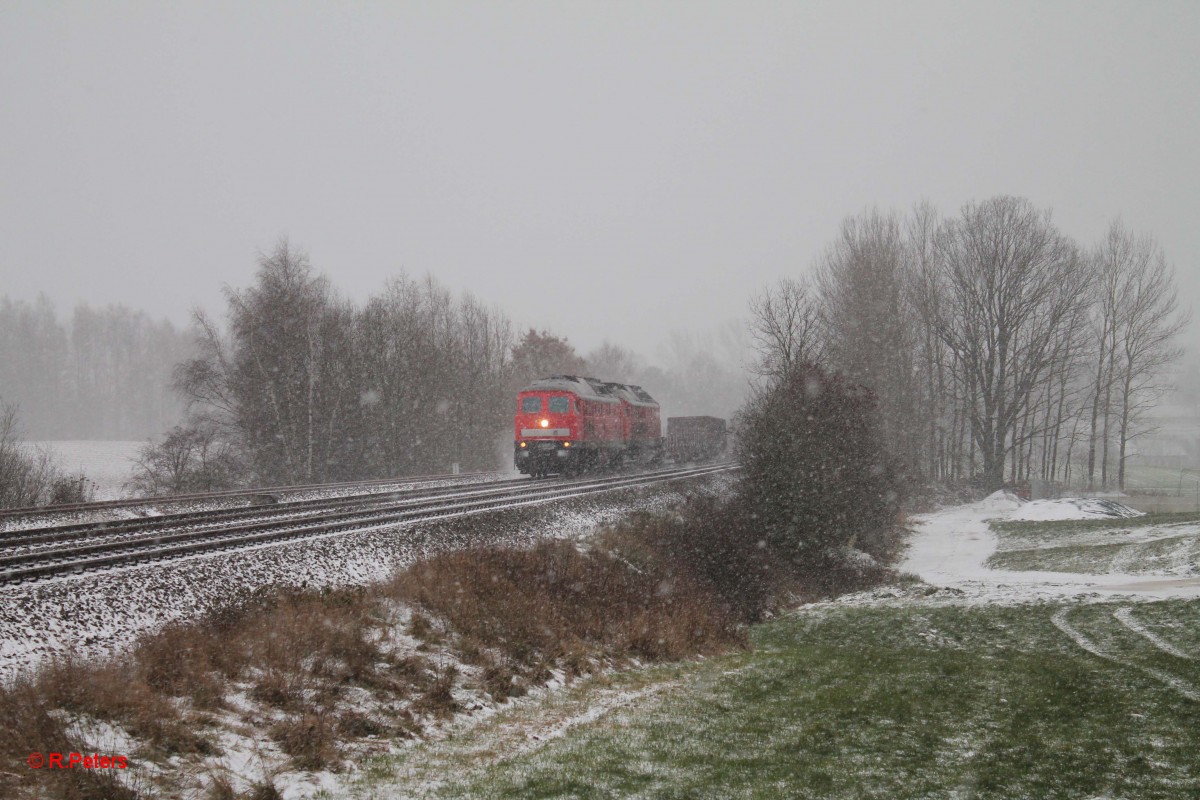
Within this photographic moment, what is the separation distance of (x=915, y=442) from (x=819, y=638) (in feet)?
96.2

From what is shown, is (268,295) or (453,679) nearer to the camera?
(453,679)

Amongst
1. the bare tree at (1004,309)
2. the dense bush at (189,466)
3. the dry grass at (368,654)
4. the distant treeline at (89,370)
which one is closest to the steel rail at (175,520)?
the dry grass at (368,654)

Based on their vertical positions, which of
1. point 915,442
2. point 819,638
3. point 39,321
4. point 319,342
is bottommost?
point 819,638

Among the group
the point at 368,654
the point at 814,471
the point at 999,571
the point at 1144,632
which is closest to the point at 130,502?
the point at 368,654

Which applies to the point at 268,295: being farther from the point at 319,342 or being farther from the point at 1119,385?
the point at 1119,385

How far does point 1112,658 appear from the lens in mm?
10406

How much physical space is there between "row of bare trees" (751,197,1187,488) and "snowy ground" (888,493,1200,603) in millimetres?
5501

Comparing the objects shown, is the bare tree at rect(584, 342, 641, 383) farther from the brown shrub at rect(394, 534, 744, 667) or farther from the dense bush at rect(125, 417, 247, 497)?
the brown shrub at rect(394, 534, 744, 667)

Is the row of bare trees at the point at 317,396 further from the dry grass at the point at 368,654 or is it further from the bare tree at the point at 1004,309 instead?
the bare tree at the point at 1004,309

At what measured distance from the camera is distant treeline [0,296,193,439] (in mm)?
83938

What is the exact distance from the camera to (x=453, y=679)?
900 cm

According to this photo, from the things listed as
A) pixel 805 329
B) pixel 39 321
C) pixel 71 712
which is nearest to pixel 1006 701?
pixel 71 712

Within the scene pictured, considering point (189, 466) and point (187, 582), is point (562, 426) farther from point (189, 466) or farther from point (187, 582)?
point (187, 582)

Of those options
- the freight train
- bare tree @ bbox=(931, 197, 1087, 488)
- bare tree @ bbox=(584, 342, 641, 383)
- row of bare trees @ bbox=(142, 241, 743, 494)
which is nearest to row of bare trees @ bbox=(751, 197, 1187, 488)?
bare tree @ bbox=(931, 197, 1087, 488)
